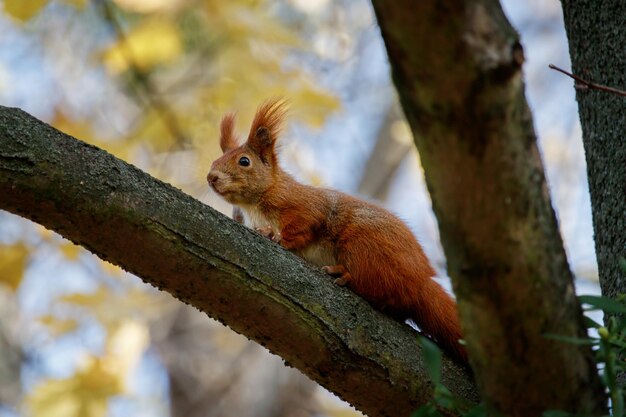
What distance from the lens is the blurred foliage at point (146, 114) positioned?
4.32 meters

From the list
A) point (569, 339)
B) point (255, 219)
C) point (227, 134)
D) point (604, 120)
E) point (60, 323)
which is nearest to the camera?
point (569, 339)

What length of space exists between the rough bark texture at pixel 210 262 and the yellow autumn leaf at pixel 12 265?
272cm

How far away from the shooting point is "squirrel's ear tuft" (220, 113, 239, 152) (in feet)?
12.8

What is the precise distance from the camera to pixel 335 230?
3018mm

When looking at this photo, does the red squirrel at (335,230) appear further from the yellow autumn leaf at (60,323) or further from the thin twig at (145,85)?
the yellow autumn leaf at (60,323)

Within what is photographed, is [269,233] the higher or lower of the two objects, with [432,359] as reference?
higher

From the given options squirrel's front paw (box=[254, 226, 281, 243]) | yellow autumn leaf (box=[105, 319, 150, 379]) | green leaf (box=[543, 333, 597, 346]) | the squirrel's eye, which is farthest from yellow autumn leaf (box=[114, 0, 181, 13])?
green leaf (box=[543, 333, 597, 346])

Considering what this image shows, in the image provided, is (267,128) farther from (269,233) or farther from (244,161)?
(269,233)

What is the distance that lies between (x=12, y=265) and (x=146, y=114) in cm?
106

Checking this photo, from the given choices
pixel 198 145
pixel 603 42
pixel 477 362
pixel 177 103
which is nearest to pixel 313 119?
pixel 198 145

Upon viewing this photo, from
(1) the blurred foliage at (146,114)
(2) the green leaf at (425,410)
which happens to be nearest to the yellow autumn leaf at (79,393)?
(1) the blurred foliage at (146,114)

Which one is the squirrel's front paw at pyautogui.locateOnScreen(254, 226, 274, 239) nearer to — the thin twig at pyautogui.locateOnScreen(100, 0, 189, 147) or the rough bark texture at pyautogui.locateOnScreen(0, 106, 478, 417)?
the rough bark texture at pyautogui.locateOnScreen(0, 106, 478, 417)

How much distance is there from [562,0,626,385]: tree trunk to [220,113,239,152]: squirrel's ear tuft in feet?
5.91

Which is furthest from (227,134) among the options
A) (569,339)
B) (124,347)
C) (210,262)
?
(569,339)
